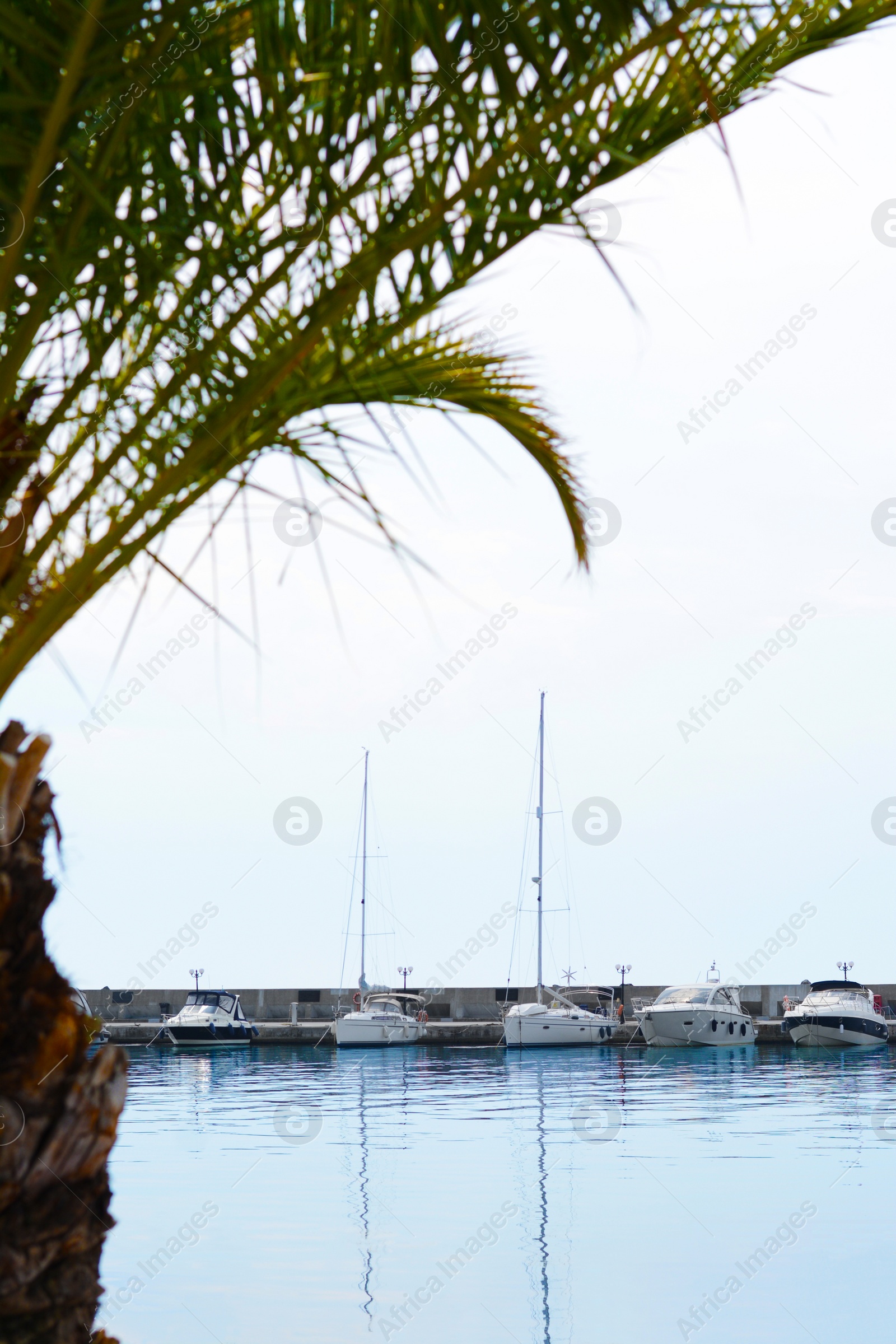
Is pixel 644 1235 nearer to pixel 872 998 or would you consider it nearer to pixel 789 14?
pixel 789 14

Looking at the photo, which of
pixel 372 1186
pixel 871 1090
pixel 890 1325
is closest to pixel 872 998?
pixel 871 1090

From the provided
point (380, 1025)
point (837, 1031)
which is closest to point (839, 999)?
point (837, 1031)

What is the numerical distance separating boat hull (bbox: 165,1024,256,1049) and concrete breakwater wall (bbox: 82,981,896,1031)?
16.4 ft

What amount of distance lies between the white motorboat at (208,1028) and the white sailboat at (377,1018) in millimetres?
3077

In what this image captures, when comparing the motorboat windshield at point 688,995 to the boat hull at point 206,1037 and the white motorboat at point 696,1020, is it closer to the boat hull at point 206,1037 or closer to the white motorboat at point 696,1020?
the white motorboat at point 696,1020

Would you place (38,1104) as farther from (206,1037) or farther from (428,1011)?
(428,1011)

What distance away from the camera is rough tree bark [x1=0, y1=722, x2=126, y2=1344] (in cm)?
362

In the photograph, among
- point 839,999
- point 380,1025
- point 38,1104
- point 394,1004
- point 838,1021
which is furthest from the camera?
point 394,1004

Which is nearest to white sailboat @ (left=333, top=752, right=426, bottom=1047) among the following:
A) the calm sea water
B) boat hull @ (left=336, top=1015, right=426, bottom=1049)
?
boat hull @ (left=336, top=1015, right=426, bottom=1049)

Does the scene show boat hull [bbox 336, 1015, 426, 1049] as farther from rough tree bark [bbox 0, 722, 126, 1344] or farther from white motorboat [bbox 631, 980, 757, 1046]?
rough tree bark [bbox 0, 722, 126, 1344]

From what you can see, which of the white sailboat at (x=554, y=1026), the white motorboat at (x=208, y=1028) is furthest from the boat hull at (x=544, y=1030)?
the white motorboat at (x=208, y=1028)

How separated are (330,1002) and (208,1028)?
331 inches

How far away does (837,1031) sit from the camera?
41.1 m

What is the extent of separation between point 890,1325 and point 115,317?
395 inches
